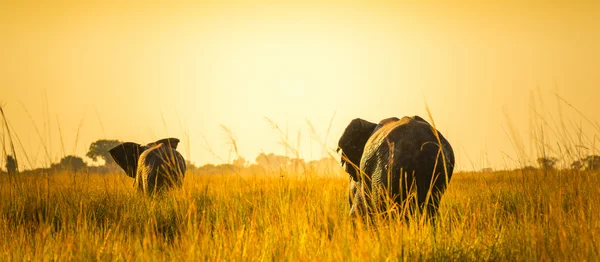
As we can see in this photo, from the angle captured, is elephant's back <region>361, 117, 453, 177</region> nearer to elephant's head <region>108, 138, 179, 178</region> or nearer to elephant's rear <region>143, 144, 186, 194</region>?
elephant's rear <region>143, 144, 186, 194</region>

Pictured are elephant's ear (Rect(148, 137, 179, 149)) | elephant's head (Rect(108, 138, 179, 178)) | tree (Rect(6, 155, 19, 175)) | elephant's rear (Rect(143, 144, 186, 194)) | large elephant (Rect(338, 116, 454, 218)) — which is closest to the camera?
large elephant (Rect(338, 116, 454, 218))

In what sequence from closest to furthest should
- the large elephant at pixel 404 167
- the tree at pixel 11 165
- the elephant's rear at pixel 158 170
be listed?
the large elephant at pixel 404 167 < the tree at pixel 11 165 < the elephant's rear at pixel 158 170

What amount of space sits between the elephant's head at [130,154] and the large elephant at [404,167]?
16.8 ft

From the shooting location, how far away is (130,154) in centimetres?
848

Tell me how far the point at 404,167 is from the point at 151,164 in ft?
15.2

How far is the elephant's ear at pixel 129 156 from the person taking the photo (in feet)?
27.6

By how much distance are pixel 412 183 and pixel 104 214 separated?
142 inches

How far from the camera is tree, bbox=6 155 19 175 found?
564 centimetres

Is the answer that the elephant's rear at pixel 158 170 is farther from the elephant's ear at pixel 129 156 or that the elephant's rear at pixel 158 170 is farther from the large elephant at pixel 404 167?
the large elephant at pixel 404 167

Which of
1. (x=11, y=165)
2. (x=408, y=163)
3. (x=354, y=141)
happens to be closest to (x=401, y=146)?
(x=408, y=163)

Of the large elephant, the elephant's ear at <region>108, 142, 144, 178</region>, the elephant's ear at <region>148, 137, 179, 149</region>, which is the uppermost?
the elephant's ear at <region>148, 137, 179, 149</region>

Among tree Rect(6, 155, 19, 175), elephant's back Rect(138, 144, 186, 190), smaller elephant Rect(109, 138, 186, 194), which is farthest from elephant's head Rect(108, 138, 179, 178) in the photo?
tree Rect(6, 155, 19, 175)

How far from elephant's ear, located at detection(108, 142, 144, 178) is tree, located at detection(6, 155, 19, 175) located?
2.54m

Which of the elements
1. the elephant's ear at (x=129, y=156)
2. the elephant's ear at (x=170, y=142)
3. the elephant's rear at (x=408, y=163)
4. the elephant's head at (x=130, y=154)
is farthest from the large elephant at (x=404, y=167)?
the elephant's ear at (x=129, y=156)
